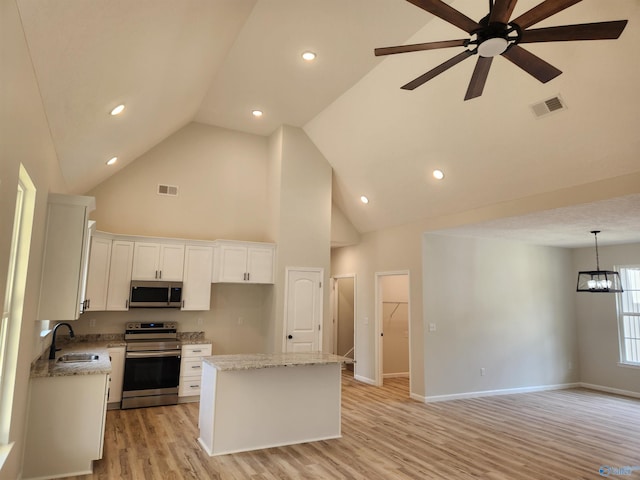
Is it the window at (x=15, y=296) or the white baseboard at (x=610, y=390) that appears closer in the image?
the window at (x=15, y=296)

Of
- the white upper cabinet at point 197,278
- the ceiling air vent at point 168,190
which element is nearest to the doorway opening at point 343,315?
the white upper cabinet at point 197,278

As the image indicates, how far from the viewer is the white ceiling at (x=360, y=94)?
290cm

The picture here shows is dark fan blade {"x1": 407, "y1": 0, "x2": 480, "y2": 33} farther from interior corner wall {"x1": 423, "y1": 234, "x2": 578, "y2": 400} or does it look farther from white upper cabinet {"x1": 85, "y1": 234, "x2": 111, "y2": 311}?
white upper cabinet {"x1": 85, "y1": 234, "x2": 111, "y2": 311}

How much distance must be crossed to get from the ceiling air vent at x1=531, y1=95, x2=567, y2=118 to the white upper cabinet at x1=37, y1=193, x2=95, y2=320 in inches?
172

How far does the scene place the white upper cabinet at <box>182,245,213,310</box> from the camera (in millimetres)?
6347

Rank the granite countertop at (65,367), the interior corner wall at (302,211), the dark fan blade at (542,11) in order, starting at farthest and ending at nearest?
the interior corner wall at (302,211)
the granite countertop at (65,367)
the dark fan blade at (542,11)

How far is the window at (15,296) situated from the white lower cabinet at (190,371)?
11.1 feet

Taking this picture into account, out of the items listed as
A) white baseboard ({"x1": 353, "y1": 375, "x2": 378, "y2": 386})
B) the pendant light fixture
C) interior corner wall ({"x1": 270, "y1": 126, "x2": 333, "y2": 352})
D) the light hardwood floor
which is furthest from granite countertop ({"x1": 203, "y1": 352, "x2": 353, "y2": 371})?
the pendant light fixture

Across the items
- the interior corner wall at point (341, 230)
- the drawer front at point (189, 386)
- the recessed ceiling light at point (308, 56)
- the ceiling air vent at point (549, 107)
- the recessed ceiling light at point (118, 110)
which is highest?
the recessed ceiling light at point (308, 56)

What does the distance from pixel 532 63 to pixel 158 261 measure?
541cm

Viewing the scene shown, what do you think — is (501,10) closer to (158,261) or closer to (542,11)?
(542,11)

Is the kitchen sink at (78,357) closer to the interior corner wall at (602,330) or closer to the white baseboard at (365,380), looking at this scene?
the white baseboard at (365,380)

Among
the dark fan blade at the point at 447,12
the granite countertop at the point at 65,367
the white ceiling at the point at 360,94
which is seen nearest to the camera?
the dark fan blade at the point at 447,12

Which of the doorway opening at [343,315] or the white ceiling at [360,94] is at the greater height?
the white ceiling at [360,94]
